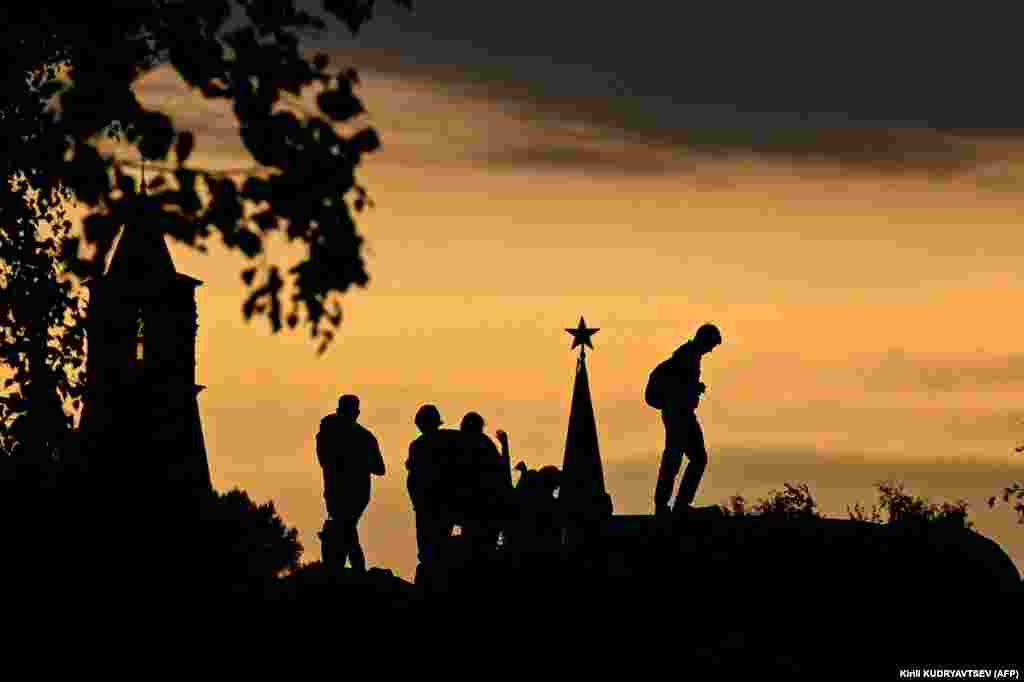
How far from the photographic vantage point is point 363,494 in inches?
1169

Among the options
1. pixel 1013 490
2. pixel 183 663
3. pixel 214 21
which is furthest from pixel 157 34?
pixel 1013 490

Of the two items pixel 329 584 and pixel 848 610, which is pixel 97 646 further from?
pixel 848 610

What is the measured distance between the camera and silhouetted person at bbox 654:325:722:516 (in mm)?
29875

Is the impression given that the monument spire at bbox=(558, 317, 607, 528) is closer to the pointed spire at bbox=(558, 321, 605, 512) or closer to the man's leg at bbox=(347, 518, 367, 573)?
the pointed spire at bbox=(558, 321, 605, 512)

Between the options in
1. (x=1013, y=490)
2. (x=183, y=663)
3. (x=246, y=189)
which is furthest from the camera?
(x=1013, y=490)

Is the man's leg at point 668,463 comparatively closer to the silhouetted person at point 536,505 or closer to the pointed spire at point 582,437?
the silhouetted person at point 536,505

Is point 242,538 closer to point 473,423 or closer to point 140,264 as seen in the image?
point 140,264

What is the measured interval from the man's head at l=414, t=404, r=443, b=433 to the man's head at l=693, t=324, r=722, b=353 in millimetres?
3128

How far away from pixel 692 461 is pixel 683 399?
3.04ft

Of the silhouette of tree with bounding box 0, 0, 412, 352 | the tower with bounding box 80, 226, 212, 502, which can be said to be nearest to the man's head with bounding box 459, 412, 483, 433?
the silhouette of tree with bounding box 0, 0, 412, 352

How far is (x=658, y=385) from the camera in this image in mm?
29891

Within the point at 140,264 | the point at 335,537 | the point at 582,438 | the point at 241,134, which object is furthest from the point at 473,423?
the point at 140,264

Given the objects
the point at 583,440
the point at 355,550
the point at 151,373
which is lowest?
the point at 355,550

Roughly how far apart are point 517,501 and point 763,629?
11.9 ft
